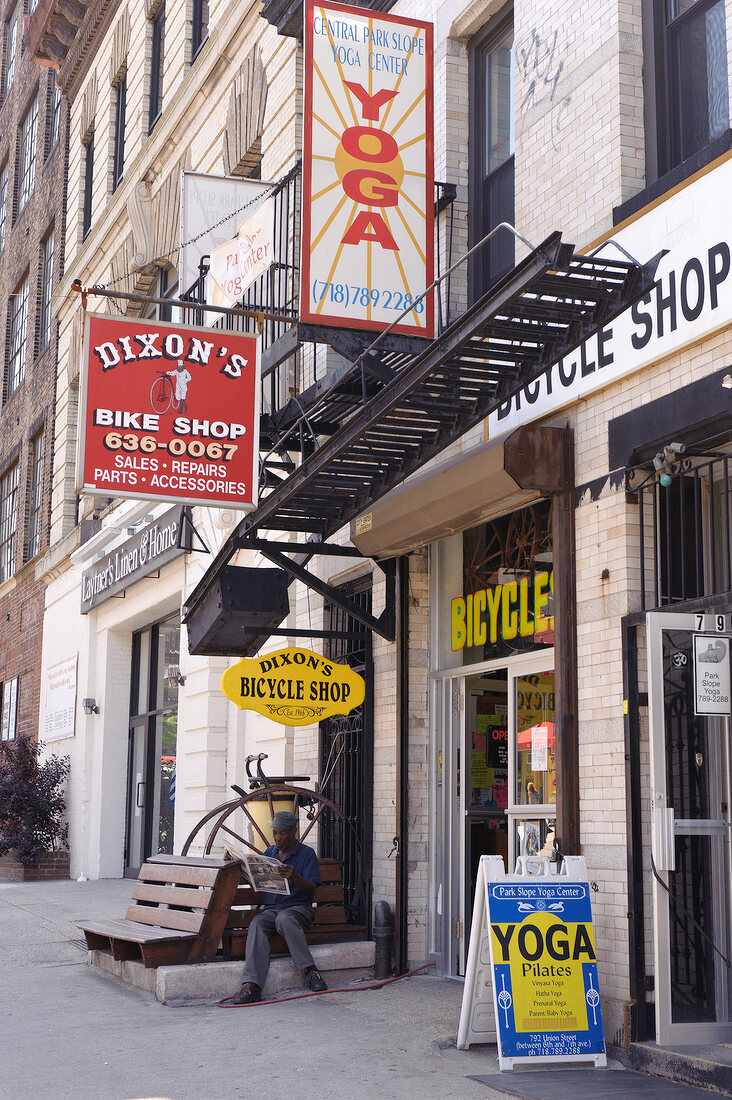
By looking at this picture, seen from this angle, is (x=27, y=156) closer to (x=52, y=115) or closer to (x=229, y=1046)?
(x=52, y=115)

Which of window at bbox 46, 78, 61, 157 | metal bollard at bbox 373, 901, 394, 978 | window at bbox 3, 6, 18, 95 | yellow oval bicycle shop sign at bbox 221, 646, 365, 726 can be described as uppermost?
window at bbox 3, 6, 18, 95

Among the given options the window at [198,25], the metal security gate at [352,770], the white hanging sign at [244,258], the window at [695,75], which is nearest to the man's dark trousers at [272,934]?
the metal security gate at [352,770]

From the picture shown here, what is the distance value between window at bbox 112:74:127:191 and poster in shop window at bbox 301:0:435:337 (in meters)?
11.9

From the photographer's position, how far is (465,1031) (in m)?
6.91

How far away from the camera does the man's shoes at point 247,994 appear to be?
27.3 feet

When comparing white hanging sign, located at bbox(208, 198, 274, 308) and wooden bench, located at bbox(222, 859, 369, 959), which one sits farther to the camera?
white hanging sign, located at bbox(208, 198, 274, 308)

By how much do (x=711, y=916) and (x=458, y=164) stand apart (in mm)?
6229

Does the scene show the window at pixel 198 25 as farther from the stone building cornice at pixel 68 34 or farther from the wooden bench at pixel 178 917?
the wooden bench at pixel 178 917

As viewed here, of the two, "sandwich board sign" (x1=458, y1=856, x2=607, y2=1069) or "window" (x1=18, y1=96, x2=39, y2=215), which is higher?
"window" (x1=18, y1=96, x2=39, y2=215)

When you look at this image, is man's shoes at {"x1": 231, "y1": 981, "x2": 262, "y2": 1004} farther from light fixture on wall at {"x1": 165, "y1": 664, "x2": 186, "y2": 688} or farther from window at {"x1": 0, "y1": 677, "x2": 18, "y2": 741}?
window at {"x1": 0, "y1": 677, "x2": 18, "y2": 741}

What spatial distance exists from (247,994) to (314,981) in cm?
52

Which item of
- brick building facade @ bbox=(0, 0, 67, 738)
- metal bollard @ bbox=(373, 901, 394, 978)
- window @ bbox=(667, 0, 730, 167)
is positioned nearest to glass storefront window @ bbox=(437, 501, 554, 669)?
metal bollard @ bbox=(373, 901, 394, 978)

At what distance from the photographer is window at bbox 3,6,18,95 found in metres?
29.7

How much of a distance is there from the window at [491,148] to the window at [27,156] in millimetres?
18562
